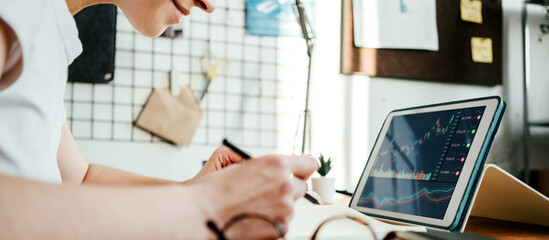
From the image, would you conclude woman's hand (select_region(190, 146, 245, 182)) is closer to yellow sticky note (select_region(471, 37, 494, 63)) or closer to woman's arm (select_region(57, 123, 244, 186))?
woman's arm (select_region(57, 123, 244, 186))

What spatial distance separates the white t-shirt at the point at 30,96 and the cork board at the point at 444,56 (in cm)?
109

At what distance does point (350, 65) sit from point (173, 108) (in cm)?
62

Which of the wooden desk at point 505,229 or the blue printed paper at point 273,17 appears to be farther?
the blue printed paper at point 273,17

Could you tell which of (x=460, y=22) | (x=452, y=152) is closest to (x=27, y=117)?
(x=452, y=152)

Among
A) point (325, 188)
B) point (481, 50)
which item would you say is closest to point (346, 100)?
point (325, 188)

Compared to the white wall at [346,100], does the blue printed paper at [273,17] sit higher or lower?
higher

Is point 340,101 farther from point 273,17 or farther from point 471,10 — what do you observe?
point 471,10

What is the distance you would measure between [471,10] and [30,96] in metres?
1.61

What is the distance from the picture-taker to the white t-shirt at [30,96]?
487mm

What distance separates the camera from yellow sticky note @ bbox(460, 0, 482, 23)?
1.67 m

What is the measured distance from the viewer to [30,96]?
517 millimetres

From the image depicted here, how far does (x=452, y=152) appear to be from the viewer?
78cm

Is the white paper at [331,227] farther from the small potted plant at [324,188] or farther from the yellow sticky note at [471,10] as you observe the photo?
the yellow sticky note at [471,10]

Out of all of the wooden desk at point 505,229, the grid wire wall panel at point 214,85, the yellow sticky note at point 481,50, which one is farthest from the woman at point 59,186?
the yellow sticky note at point 481,50
